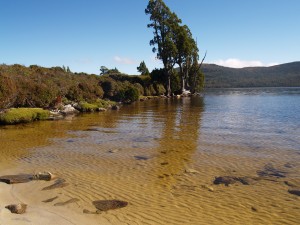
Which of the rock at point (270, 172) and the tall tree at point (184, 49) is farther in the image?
the tall tree at point (184, 49)

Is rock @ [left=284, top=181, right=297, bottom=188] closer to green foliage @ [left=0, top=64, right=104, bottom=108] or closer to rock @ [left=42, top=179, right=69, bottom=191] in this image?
rock @ [left=42, top=179, right=69, bottom=191]

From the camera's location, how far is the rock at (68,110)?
3472 cm

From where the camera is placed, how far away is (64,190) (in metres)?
9.94

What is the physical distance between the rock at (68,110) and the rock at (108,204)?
26.9 m

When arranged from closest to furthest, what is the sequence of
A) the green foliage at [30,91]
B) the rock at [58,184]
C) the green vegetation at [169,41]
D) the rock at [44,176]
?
1. the rock at [58,184]
2. the rock at [44,176]
3. the green foliage at [30,91]
4. the green vegetation at [169,41]

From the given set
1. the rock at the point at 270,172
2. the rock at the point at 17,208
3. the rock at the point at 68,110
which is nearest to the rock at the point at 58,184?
the rock at the point at 17,208

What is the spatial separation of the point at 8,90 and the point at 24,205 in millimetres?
22528

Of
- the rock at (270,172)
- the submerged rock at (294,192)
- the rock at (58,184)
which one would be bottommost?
the submerged rock at (294,192)

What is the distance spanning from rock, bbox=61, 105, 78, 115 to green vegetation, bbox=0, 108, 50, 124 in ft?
16.3

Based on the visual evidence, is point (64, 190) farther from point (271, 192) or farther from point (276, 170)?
point (276, 170)

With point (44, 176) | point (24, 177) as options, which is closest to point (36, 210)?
point (44, 176)

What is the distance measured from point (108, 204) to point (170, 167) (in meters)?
4.36

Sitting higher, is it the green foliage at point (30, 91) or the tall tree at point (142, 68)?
the tall tree at point (142, 68)

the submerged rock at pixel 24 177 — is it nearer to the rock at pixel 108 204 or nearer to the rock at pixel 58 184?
the rock at pixel 58 184
